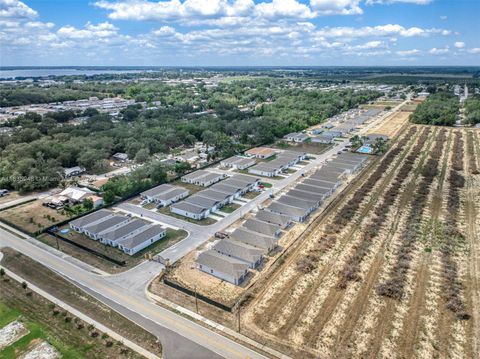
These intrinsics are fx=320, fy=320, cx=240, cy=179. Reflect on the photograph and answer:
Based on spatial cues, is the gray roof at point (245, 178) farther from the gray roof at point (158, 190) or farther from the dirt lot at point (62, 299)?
the dirt lot at point (62, 299)

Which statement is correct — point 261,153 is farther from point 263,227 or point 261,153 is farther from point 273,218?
Result: point 263,227

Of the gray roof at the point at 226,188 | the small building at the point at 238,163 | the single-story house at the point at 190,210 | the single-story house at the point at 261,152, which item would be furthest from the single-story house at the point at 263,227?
the single-story house at the point at 261,152

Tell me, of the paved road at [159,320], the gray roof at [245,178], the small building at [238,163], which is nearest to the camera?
the paved road at [159,320]

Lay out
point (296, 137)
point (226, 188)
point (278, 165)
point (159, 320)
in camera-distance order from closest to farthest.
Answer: point (159, 320) < point (226, 188) < point (278, 165) < point (296, 137)

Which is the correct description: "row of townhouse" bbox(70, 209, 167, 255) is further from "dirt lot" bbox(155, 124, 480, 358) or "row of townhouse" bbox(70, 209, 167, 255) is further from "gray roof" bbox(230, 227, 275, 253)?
"dirt lot" bbox(155, 124, 480, 358)

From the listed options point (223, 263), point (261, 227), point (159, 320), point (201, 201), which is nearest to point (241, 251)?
point (223, 263)

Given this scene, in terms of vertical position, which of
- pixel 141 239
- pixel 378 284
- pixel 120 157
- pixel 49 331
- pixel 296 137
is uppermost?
pixel 296 137

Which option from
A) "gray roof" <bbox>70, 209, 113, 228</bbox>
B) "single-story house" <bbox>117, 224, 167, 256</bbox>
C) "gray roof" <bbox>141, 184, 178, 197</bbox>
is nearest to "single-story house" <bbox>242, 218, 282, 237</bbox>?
"single-story house" <bbox>117, 224, 167, 256</bbox>

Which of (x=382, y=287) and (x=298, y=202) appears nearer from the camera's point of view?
(x=382, y=287)
